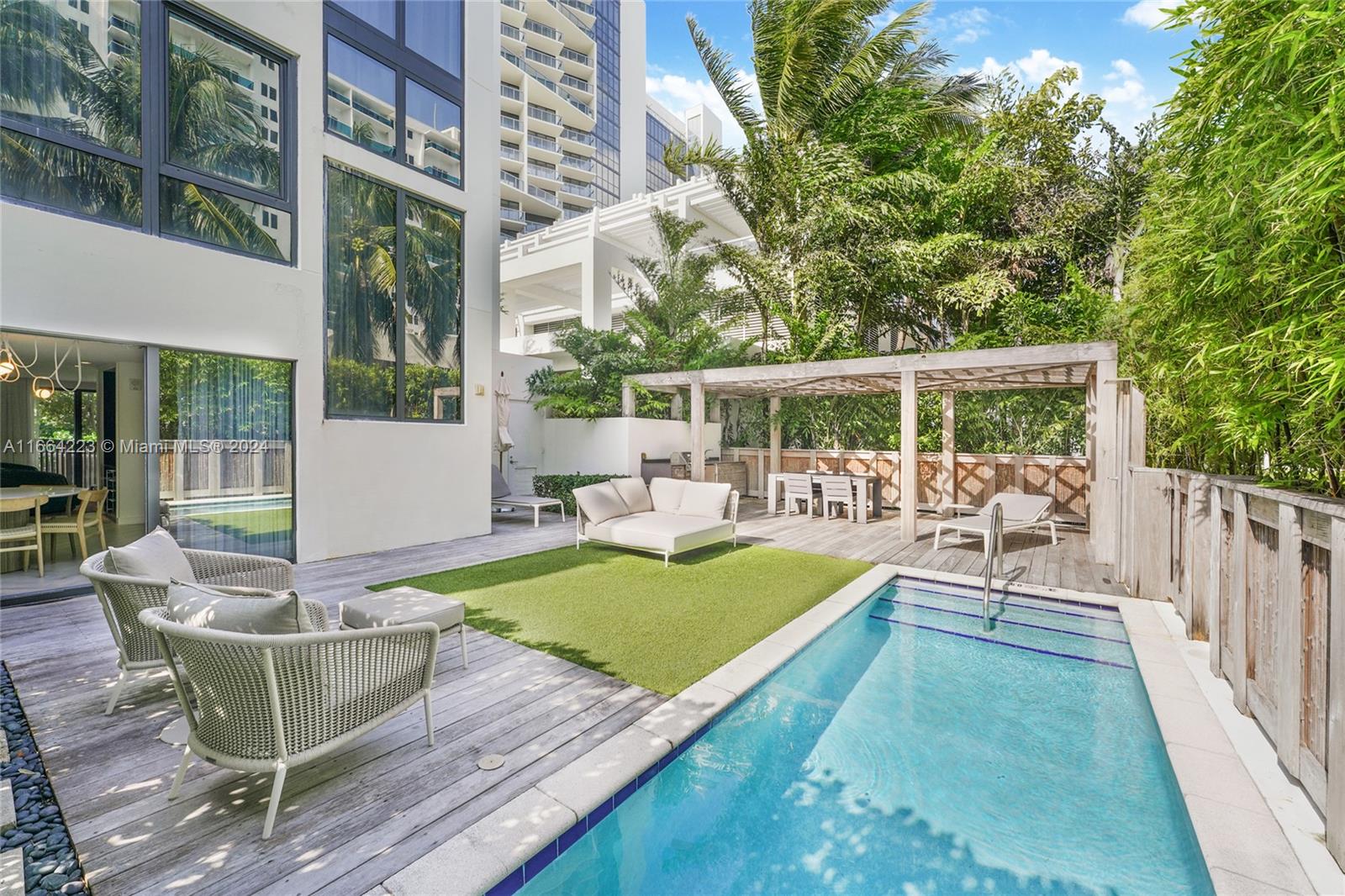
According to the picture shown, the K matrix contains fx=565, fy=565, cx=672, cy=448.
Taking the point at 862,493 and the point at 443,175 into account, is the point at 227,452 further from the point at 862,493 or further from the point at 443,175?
the point at 862,493

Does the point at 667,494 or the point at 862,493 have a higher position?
the point at 667,494

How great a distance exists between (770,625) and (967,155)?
40.1 feet

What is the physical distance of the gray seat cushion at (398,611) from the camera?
11.8ft

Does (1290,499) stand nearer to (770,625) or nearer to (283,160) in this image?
(770,625)

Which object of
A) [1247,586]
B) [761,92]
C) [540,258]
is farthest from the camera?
[540,258]

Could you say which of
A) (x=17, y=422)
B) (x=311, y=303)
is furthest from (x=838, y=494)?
(x=17, y=422)

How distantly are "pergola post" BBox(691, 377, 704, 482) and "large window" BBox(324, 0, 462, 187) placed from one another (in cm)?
513

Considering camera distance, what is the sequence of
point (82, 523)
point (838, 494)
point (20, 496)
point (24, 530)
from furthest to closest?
1. point (838, 494)
2. point (82, 523)
3. point (24, 530)
4. point (20, 496)

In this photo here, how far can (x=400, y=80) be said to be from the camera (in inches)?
317

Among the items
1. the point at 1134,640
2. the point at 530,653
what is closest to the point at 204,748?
the point at 530,653

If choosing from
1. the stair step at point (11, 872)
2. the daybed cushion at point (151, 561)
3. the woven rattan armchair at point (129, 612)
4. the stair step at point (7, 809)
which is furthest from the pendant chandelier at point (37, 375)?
the stair step at point (11, 872)

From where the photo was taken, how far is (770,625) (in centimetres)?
475

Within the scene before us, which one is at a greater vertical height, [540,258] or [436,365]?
[540,258]

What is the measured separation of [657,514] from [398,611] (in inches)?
183
